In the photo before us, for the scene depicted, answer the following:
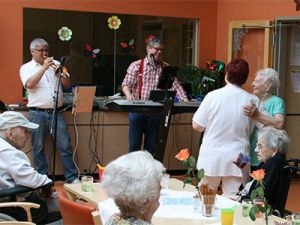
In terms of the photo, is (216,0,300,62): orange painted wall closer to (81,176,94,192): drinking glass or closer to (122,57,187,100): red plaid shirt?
(122,57,187,100): red plaid shirt

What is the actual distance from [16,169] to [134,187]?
77.6 inches

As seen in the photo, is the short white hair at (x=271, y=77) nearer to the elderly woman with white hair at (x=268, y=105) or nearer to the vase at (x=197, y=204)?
the elderly woman with white hair at (x=268, y=105)

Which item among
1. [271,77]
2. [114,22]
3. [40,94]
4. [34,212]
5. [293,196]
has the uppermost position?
[114,22]

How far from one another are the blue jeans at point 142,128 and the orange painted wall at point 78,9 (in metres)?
1.44

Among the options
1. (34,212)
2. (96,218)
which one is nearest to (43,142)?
(34,212)

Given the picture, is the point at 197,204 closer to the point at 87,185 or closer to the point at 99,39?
the point at 87,185

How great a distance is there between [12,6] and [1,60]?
0.64 metres

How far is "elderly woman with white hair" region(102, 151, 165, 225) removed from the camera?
2.35 meters

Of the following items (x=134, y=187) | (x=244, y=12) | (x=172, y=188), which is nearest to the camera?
(x=134, y=187)

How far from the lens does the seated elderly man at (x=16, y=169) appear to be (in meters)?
4.11

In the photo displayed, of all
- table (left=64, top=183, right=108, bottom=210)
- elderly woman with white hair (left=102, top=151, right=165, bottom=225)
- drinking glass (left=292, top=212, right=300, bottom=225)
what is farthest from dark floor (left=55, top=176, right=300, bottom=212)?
elderly woman with white hair (left=102, top=151, right=165, bottom=225)

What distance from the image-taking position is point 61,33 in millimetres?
7387

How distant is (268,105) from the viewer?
4945 millimetres

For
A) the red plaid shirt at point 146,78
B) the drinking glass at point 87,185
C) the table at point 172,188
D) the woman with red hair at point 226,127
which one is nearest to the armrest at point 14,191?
the table at point 172,188
